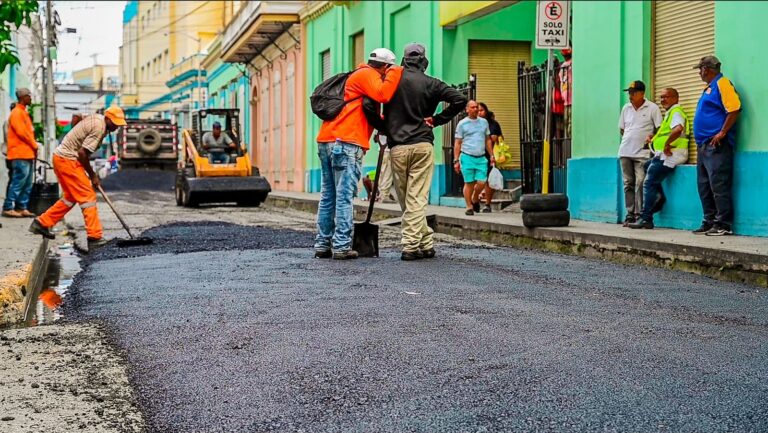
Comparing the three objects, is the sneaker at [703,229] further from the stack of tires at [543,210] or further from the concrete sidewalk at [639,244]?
the stack of tires at [543,210]

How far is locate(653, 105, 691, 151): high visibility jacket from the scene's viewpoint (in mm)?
12039

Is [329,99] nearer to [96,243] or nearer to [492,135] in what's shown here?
[96,243]

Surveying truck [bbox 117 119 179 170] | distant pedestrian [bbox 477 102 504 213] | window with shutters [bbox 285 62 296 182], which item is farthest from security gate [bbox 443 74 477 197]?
truck [bbox 117 119 179 170]

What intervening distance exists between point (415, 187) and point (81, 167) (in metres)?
4.64

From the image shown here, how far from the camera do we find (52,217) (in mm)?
12711

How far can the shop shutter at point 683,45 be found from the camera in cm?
1232

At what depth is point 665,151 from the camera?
39.8 feet

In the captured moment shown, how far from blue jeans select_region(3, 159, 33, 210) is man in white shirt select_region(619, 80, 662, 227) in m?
8.96

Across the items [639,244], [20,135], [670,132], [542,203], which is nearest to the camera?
[639,244]

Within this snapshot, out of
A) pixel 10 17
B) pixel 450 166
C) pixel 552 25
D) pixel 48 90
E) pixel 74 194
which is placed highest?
pixel 48 90

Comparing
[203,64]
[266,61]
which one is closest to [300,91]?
[266,61]

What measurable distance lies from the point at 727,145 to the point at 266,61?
1175 inches

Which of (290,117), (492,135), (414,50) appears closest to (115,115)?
(414,50)

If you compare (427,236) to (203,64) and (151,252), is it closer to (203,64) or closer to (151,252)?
(151,252)
